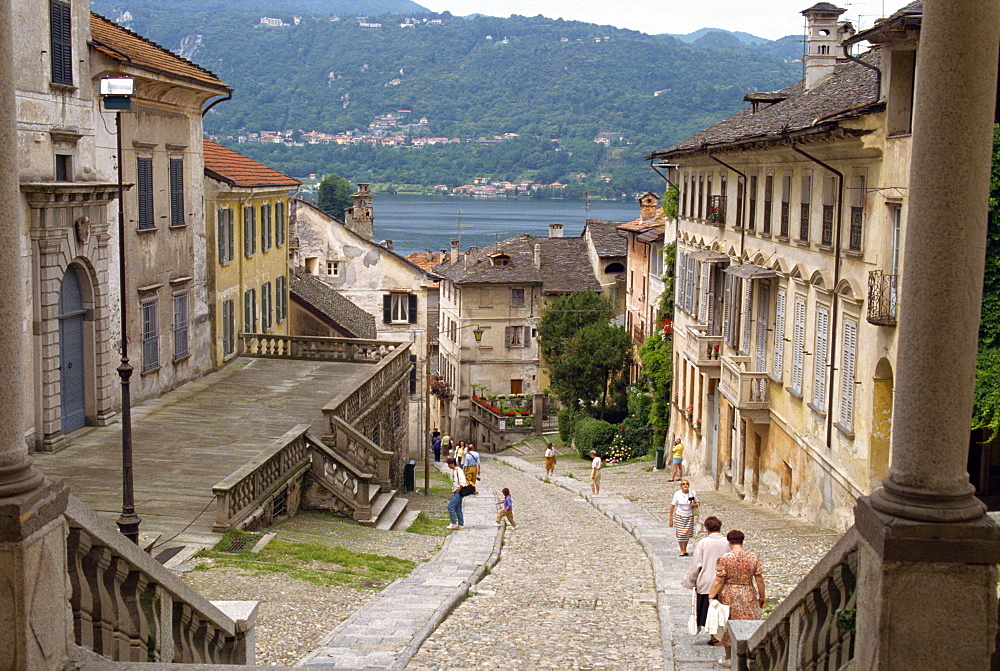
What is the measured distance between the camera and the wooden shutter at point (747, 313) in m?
29.3

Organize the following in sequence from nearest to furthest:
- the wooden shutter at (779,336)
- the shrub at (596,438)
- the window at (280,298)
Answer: the wooden shutter at (779,336) < the window at (280,298) < the shrub at (596,438)

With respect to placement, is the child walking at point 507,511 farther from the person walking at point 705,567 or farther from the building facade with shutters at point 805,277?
the person walking at point 705,567

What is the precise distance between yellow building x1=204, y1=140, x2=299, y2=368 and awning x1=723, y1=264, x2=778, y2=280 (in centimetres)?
1420

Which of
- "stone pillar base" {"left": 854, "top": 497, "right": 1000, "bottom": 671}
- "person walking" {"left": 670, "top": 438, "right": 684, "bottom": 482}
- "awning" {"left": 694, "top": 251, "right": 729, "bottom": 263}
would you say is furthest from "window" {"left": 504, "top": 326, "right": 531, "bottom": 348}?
"stone pillar base" {"left": 854, "top": 497, "right": 1000, "bottom": 671}

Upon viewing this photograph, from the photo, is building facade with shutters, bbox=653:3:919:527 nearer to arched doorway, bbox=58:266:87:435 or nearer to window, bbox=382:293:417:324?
arched doorway, bbox=58:266:87:435

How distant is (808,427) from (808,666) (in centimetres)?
1727

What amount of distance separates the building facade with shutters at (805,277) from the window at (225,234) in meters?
14.2

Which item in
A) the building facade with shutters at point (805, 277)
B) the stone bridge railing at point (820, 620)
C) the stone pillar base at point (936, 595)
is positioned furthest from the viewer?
the building facade with shutters at point (805, 277)

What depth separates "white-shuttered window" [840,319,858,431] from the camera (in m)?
21.1

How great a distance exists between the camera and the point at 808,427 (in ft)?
78.8

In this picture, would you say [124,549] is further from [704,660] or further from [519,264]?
[519,264]

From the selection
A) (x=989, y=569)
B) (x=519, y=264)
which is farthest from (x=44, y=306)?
(x=519, y=264)

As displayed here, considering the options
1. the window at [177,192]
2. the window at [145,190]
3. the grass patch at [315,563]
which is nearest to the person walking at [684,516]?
the grass patch at [315,563]

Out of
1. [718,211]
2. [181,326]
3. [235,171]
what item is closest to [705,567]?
[181,326]
